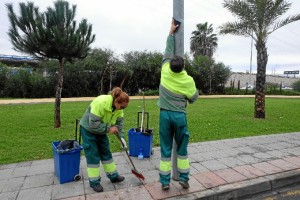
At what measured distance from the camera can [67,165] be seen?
412cm

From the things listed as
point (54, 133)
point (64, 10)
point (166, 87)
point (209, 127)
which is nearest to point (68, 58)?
point (64, 10)

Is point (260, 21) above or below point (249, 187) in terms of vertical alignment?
above

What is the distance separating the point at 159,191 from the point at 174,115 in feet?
3.61

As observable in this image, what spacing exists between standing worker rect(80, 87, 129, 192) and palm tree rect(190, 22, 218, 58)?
43206 mm

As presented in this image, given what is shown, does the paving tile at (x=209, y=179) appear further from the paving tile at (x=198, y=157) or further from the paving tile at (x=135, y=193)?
the paving tile at (x=135, y=193)

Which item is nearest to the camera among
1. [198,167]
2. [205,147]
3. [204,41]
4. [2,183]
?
[2,183]

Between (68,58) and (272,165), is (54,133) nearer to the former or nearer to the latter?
(68,58)

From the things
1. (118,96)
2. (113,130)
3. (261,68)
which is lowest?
(113,130)

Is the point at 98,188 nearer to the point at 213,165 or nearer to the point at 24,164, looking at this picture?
the point at 24,164

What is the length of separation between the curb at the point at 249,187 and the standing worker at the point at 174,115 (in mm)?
300

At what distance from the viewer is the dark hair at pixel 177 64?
147 inches

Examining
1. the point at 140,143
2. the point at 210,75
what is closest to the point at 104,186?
the point at 140,143

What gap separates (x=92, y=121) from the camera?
12.2 feet

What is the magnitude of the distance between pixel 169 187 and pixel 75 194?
1319mm
